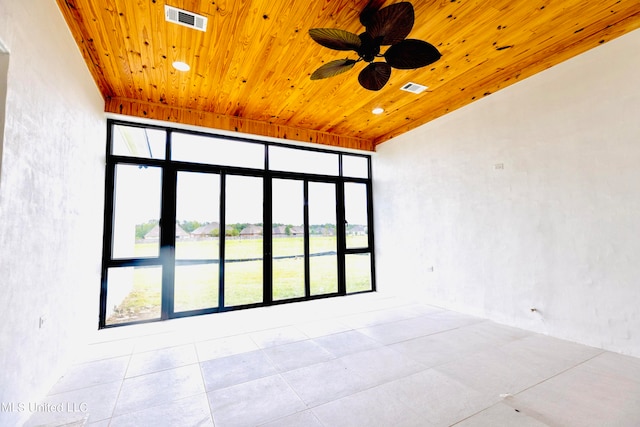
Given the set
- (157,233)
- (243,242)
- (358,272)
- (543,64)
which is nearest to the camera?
(543,64)

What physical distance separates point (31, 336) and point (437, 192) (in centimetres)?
Result: 518

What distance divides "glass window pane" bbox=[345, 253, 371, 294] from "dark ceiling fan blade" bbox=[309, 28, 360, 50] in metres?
4.23

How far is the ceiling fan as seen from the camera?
217cm

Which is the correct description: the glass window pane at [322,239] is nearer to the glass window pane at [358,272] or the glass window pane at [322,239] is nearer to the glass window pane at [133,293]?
the glass window pane at [358,272]

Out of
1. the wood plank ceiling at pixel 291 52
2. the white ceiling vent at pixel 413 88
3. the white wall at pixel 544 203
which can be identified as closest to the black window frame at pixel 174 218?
the wood plank ceiling at pixel 291 52

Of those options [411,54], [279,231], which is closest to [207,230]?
[279,231]

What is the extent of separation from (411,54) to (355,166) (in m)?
3.86

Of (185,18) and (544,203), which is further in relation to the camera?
(544,203)

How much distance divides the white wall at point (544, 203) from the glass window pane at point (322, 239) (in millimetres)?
1600

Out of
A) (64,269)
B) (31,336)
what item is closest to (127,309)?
(64,269)

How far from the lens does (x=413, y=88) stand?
3967 millimetres

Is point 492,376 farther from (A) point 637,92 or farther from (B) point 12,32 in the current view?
(B) point 12,32

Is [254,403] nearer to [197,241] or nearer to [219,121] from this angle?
[197,241]

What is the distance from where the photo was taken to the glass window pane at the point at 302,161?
5395 millimetres
